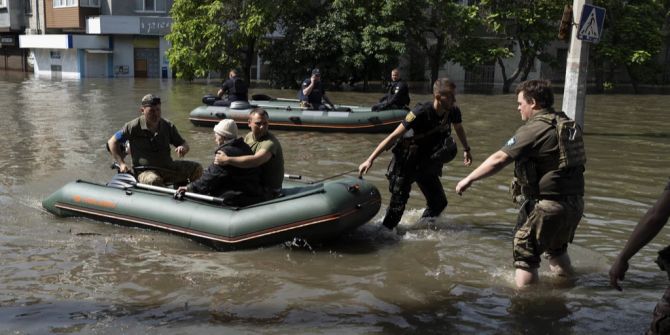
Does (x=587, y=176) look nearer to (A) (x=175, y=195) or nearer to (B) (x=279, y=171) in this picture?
(B) (x=279, y=171)

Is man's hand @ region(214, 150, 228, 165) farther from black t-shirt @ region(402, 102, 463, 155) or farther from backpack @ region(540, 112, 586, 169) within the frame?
backpack @ region(540, 112, 586, 169)

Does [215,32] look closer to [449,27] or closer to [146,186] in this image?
[449,27]

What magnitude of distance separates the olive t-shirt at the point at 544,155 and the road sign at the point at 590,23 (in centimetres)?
660

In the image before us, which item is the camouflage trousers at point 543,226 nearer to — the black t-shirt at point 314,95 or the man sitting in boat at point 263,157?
the man sitting in boat at point 263,157

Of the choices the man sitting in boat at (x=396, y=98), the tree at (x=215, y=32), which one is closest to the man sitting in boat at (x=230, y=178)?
the man sitting in boat at (x=396, y=98)

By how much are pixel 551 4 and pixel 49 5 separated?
27528mm

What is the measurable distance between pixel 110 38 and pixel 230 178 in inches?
1311

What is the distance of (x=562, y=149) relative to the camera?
474 centimetres

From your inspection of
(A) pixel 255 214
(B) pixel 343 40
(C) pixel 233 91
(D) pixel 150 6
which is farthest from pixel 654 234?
(D) pixel 150 6

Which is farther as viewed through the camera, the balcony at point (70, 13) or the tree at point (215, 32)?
the balcony at point (70, 13)

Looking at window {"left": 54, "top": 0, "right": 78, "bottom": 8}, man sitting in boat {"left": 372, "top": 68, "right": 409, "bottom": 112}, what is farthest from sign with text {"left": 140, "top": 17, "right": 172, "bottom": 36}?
man sitting in boat {"left": 372, "top": 68, "right": 409, "bottom": 112}

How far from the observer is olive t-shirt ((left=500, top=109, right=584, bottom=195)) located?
4.71m

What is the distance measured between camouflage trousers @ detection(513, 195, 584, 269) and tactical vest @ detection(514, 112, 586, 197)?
149 mm

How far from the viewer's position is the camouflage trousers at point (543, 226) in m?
4.84
